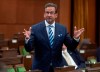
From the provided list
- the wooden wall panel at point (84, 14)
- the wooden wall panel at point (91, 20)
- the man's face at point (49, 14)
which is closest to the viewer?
the man's face at point (49, 14)

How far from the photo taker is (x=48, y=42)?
230 cm

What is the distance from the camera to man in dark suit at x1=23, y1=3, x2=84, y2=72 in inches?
90.4

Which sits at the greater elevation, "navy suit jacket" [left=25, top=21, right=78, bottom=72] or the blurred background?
the blurred background

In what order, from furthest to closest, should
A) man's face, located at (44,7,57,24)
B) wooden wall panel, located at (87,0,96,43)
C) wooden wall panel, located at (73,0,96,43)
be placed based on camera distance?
1. wooden wall panel, located at (87,0,96,43)
2. wooden wall panel, located at (73,0,96,43)
3. man's face, located at (44,7,57,24)

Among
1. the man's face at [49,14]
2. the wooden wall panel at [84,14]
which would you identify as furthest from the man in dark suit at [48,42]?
the wooden wall panel at [84,14]

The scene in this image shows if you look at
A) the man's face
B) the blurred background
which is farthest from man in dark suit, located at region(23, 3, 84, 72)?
the blurred background

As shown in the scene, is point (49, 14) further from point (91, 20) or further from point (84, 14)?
point (91, 20)

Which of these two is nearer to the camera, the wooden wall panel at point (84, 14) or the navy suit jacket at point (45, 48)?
the navy suit jacket at point (45, 48)

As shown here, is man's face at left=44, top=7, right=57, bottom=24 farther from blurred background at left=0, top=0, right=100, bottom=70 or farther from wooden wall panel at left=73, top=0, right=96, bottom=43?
wooden wall panel at left=73, top=0, right=96, bottom=43

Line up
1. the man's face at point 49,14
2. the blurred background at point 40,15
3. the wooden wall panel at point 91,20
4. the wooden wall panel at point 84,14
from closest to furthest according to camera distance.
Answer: the man's face at point 49,14 < the blurred background at point 40,15 < the wooden wall panel at point 84,14 < the wooden wall panel at point 91,20

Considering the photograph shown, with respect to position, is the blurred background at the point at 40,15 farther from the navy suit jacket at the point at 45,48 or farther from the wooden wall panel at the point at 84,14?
the navy suit jacket at the point at 45,48

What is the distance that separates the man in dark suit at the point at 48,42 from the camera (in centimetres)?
229

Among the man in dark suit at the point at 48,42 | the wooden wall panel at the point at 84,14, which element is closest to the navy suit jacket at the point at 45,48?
the man in dark suit at the point at 48,42

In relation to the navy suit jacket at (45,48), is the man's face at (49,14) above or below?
above
